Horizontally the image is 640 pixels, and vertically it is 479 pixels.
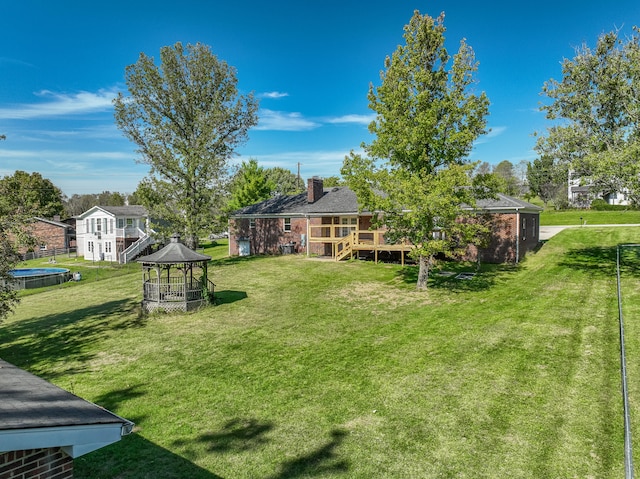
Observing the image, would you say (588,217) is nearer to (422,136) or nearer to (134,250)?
(422,136)

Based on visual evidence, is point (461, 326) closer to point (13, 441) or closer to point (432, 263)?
point (432, 263)

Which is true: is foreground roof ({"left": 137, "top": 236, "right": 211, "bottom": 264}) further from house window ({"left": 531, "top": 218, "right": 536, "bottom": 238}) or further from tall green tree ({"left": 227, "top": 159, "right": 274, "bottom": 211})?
tall green tree ({"left": 227, "top": 159, "right": 274, "bottom": 211})

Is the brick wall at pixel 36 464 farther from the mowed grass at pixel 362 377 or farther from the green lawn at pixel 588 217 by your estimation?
A: the green lawn at pixel 588 217

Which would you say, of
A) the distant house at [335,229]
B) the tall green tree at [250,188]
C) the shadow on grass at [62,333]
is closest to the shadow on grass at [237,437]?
the shadow on grass at [62,333]

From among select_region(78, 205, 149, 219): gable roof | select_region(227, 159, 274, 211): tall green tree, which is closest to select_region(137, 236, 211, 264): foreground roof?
select_region(78, 205, 149, 219): gable roof

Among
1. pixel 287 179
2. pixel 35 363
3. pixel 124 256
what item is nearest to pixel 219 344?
pixel 35 363
